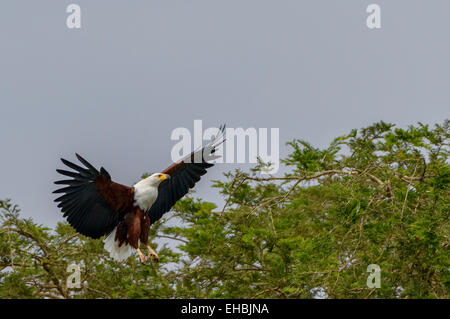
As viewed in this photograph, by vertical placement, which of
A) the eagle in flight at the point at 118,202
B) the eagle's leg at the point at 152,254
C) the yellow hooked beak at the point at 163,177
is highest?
the yellow hooked beak at the point at 163,177

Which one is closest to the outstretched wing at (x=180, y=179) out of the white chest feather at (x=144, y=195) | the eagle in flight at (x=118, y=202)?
the eagle in flight at (x=118, y=202)

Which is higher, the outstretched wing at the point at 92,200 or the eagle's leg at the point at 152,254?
the outstretched wing at the point at 92,200

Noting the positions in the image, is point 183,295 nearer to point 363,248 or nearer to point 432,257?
point 363,248

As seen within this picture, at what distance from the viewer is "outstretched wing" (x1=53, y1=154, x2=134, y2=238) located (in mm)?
7977

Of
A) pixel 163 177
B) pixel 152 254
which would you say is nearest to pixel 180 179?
pixel 163 177

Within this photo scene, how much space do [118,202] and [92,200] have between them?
329 millimetres

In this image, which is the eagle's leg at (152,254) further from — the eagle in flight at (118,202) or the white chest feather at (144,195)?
the white chest feather at (144,195)

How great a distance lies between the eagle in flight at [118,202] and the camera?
802 cm

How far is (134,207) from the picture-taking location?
8.45m

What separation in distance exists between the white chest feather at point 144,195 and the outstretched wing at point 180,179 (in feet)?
1.91

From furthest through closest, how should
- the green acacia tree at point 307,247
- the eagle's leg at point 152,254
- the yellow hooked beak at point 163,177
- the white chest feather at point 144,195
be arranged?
the yellow hooked beak at point 163,177
the white chest feather at point 144,195
the eagle's leg at point 152,254
the green acacia tree at point 307,247
